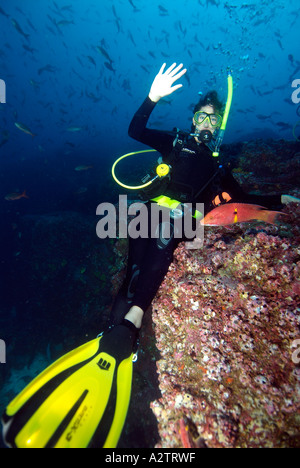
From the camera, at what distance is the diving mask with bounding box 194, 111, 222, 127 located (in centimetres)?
386

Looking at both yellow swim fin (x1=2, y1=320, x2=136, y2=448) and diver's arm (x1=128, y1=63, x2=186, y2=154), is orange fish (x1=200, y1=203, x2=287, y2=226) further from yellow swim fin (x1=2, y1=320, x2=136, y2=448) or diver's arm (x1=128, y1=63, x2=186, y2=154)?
yellow swim fin (x1=2, y1=320, x2=136, y2=448)

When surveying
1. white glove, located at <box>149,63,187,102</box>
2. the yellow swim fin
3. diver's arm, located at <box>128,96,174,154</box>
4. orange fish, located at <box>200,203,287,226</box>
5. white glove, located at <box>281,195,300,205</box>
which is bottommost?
the yellow swim fin

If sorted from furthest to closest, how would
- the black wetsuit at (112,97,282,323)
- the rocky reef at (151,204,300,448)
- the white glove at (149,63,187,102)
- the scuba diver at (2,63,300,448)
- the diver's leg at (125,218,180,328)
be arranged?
the white glove at (149,63,187,102)
the black wetsuit at (112,97,282,323)
the diver's leg at (125,218,180,328)
the scuba diver at (2,63,300,448)
the rocky reef at (151,204,300,448)

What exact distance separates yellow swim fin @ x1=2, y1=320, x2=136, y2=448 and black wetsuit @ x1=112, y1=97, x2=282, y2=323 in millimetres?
579

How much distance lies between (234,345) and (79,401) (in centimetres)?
157

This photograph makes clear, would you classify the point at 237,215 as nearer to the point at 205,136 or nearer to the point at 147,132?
the point at 205,136

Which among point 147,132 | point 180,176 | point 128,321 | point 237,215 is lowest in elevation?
point 128,321

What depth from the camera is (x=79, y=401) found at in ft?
6.74

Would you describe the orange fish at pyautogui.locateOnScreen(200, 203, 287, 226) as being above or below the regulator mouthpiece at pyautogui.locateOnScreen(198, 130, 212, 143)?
below

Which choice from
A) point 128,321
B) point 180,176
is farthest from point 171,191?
point 128,321

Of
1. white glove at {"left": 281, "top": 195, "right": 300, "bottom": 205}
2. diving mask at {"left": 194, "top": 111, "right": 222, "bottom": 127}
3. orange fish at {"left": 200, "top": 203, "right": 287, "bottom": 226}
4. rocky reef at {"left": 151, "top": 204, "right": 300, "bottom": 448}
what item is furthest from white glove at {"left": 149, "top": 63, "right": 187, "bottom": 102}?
rocky reef at {"left": 151, "top": 204, "right": 300, "bottom": 448}

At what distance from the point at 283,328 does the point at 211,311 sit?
0.64 meters
